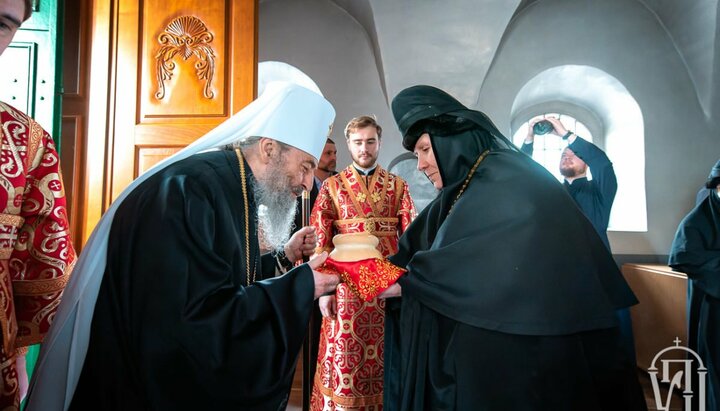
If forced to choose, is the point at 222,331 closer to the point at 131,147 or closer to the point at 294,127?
the point at 294,127

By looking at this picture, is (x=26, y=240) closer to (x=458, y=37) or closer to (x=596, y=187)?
(x=596, y=187)

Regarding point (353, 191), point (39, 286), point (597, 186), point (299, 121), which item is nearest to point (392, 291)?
point (299, 121)

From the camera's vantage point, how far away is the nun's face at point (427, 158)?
191 centimetres

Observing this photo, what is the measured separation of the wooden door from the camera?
348 centimetres

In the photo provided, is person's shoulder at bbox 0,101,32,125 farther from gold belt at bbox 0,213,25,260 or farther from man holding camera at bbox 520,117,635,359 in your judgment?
man holding camera at bbox 520,117,635,359

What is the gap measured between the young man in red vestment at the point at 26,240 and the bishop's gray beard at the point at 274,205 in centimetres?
67

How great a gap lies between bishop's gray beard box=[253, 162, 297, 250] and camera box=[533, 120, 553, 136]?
2514mm

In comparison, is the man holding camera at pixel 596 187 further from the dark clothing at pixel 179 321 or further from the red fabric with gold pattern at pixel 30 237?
the red fabric with gold pattern at pixel 30 237

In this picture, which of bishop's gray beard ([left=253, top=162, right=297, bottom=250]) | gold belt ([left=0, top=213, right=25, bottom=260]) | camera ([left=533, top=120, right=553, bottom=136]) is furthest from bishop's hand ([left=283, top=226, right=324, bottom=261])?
camera ([left=533, top=120, right=553, bottom=136])

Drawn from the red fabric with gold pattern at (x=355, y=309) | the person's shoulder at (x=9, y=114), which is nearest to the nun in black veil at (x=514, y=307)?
the red fabric with gold pattern at (x=355, y=309)

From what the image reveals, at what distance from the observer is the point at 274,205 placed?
175 centimetres

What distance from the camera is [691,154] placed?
6.23m

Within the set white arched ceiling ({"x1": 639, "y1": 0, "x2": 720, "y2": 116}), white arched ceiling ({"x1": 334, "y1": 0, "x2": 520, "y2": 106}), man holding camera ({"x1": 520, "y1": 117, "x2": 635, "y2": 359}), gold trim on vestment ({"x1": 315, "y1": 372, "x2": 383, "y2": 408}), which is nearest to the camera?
gold trim on vestment ({"x1": 315, "y1": 372, "x2": 383, "y2": 408})

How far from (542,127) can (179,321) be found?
325 centimetres
